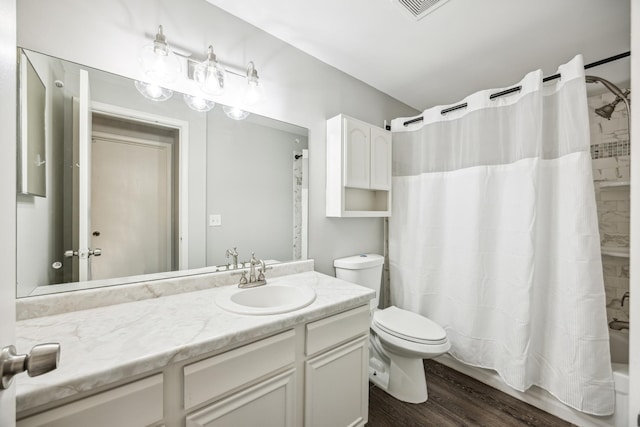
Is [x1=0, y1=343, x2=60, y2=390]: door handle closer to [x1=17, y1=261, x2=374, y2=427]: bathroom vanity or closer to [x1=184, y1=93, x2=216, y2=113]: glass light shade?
[x1=17, y1=261, x2=374, y2=427]: bathroom vanity

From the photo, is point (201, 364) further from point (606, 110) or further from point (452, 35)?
point (606, 110)

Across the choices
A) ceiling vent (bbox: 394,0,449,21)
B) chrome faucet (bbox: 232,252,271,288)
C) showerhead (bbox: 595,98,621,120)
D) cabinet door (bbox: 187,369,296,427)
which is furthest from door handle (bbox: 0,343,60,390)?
showerhead (bbox: 595,98,621,120)

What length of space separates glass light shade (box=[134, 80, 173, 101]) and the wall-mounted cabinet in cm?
103

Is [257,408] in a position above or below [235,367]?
below

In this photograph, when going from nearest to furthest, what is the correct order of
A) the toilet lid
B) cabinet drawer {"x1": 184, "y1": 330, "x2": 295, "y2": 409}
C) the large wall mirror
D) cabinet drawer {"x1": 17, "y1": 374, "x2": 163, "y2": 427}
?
cabinet drawer {"x1": 17, "y1": 374, "x2": 163, "y2": 427} < cabinet drawer {"x1": 184, "y1": 330, "x2": 295, "y2": 409} < the large wall mirror < the toilet lid

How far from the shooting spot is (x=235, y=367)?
0.89 meters

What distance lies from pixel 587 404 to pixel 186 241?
229cm

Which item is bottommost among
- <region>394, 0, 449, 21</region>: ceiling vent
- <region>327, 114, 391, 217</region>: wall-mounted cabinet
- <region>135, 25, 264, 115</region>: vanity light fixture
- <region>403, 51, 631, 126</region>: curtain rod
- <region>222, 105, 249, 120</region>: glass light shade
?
<region>327, 114, 391, 217</region>: wall-mounted cabinet

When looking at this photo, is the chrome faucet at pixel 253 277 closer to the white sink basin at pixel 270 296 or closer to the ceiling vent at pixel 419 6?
the white sink basin at pixel 270 296

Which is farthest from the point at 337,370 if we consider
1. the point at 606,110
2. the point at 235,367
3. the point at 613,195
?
the point at 606,110

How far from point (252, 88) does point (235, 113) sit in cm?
18

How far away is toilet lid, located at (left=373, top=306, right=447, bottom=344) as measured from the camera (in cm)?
153

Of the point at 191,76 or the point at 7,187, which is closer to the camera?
the point at 7,187

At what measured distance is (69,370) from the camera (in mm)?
649
